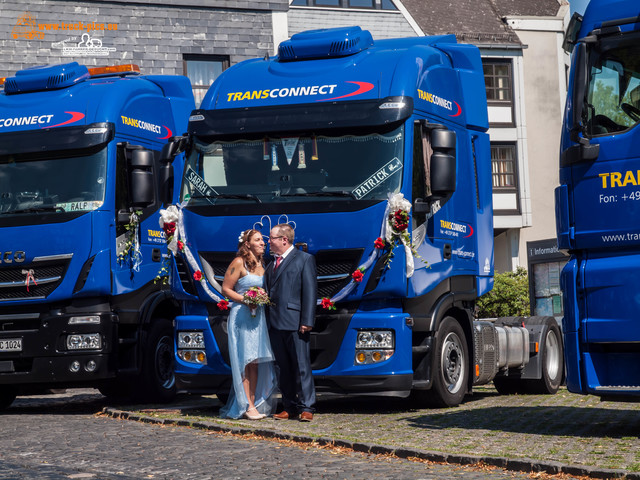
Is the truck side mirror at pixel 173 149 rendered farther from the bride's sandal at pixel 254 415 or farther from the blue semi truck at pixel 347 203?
the bride's sandal at pixel 254 415

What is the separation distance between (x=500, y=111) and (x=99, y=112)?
2628 cm

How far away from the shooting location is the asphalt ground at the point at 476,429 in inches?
328

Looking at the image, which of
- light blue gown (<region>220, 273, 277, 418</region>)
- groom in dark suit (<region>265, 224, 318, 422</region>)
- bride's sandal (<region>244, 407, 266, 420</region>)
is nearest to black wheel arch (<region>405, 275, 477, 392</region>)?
groom in dark suit (<region>265, 224, 318, 422</region>)

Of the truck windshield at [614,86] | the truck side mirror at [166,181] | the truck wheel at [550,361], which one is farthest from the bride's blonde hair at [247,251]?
the truck wheel at [550,361]

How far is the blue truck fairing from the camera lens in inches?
457

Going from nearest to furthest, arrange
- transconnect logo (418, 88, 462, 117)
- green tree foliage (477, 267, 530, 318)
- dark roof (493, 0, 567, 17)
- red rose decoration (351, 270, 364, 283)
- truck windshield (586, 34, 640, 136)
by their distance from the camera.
Result: 1. truck windshield (586, 34, 640, 136)
2. red rose decoration (351, 270, 364, 283)
3. transconnect logo (418, 88, 462, 117)
4. green tree foliage (477, 267, 530, 318)
5. dark roof (493, 0, 567, 17)

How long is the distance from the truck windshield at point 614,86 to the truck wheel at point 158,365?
21.9 ft

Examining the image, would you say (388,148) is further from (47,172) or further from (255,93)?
(47,172)

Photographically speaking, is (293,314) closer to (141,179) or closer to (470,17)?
(141,179)

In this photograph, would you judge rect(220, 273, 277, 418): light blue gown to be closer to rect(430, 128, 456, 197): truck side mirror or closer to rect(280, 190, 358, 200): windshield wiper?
rect(280, 190, 358, 200): windshield wiper

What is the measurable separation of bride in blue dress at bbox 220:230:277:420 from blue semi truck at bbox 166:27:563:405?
10.8 inches

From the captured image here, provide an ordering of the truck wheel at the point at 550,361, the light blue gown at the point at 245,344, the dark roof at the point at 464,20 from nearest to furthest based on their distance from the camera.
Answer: the light blue gown at the point at 245,344, the truck wheel at the point at 550,361, the dark roof at the point at 464,20

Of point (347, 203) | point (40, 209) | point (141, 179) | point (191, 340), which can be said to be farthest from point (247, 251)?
point (40, 209)

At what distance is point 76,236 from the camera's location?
1291cm
